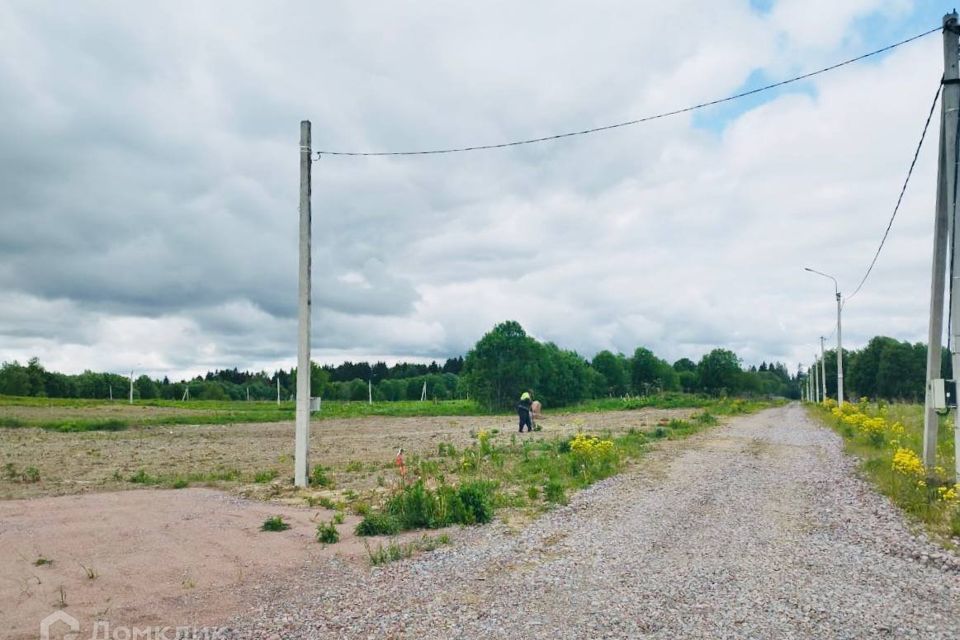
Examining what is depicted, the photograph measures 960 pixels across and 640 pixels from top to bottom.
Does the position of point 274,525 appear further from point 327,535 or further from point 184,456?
point 184,456

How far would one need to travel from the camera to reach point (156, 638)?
5590 millimetres

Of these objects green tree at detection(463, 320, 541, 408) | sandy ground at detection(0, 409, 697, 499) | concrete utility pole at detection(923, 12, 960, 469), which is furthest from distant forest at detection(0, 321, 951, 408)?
concrete utility pole at detection(923, 12, 960, 469)

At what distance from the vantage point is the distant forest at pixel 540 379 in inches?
2453

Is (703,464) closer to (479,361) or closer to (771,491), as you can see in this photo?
(771,491)

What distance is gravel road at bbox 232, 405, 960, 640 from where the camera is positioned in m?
5.62

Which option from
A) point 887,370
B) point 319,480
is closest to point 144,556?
point 319,480

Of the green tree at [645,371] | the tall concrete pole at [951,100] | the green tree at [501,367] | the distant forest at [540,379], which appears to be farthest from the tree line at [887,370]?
the tall concrete pole at [951,100]

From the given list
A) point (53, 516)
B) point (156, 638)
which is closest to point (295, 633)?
point (156, 638)

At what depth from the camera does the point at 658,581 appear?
6.75 metres

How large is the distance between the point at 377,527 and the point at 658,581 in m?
4.20

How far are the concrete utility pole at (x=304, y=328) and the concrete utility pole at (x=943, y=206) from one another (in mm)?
11075

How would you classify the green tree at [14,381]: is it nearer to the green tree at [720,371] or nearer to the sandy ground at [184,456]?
the sandy ground at [184,456]

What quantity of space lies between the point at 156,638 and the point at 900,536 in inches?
331

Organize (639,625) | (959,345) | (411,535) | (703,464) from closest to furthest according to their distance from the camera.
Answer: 1. (639,625)
2. (411,535)
3. (959,345)
4. (703,464)
